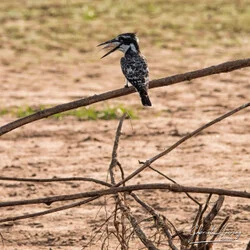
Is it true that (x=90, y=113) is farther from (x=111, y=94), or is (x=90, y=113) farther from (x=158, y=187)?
(x=158, y=187)

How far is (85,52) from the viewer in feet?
45.9

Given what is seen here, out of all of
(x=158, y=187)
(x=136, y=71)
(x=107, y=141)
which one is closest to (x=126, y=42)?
(x=136, y=71)

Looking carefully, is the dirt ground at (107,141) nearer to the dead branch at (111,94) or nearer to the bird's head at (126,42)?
the bird's head at (126,42)

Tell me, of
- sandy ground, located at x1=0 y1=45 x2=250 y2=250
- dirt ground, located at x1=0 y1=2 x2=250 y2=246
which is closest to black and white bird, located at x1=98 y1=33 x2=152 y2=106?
dirt ground, located at x1=0 y1=2 x2=250 y2=246

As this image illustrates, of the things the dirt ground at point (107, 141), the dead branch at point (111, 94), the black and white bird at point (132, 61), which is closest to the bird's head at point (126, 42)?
the black and white bird at point (132, 61)

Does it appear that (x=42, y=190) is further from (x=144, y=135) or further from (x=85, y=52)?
(x=85, y=52)

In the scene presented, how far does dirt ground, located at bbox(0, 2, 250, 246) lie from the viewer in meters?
7.03

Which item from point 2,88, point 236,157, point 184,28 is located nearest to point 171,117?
point 236,157

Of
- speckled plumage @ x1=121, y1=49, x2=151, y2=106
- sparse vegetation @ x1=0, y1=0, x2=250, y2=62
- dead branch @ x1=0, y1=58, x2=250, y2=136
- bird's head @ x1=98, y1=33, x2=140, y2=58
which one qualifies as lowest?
dead branch @ x1=0, y1=58, x2=250, y2=136

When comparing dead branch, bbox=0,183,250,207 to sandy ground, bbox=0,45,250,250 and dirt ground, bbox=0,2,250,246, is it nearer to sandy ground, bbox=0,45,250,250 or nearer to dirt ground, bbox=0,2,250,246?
dirt ground, bbox=0,2,250,246

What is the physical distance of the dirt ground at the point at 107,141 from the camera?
7027mm

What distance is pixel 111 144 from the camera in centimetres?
936

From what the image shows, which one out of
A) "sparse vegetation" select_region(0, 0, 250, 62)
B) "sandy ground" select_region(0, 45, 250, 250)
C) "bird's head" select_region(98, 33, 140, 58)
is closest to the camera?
"bird's head" select_region(98, 33, 140, 58)

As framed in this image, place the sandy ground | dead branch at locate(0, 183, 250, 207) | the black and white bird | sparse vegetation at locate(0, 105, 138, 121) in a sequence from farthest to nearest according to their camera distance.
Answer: sparse vegetation at locate(0, 105, 138, 121), the sandy ground, the black and white bird, dead branch at locate(0, 183, 250, 207)
